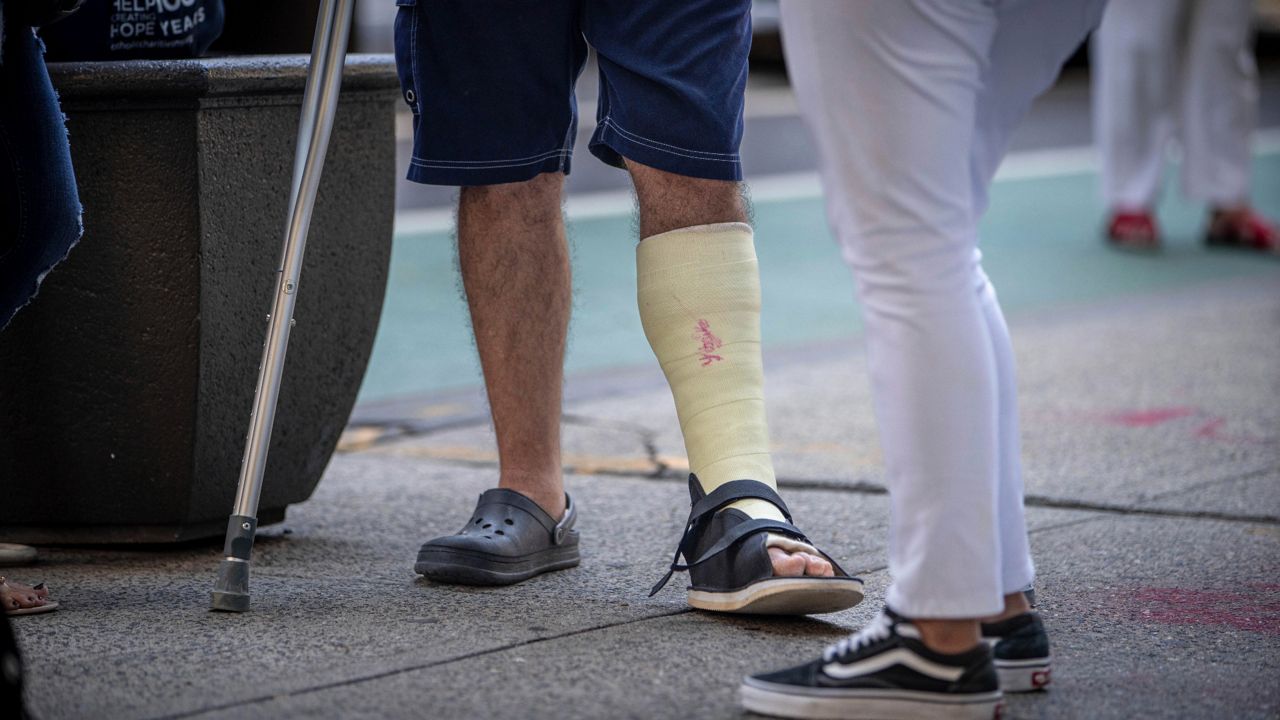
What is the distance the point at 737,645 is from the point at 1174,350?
10.3 feet

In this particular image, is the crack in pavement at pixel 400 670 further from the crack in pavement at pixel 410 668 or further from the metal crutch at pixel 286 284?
the metal crutch at pixel 286 284

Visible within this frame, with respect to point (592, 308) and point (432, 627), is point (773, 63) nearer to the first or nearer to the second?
point (592, 308)

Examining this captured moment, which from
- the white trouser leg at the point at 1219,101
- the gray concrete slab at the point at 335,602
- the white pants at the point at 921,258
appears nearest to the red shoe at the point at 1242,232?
the white trouser leg at the point at 1219,101

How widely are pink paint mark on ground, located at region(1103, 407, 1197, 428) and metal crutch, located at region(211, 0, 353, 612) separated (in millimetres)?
2271

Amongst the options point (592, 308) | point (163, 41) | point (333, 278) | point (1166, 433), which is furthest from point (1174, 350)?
point (163, 41)

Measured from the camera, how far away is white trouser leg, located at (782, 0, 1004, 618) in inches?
71.8

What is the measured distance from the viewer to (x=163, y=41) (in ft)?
9.10

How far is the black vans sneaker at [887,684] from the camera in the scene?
190 centimetres

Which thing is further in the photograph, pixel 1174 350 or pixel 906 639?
pixel 1174 350

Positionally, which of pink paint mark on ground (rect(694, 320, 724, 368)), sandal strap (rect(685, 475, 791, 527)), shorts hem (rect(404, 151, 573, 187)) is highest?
shorts hem (rect(404, 151, 573, 187))

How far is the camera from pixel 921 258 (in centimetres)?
184

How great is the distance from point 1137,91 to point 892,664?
6.16 metres

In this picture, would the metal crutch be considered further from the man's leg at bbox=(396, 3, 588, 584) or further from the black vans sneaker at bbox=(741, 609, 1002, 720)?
the black vans sneaker at bbox=(741, 609, 1002, 720)

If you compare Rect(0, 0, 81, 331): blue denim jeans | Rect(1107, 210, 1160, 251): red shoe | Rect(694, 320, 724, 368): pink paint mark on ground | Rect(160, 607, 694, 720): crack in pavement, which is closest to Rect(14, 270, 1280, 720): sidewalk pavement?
Rect(160, 607, 694, 720): crack in pavement
